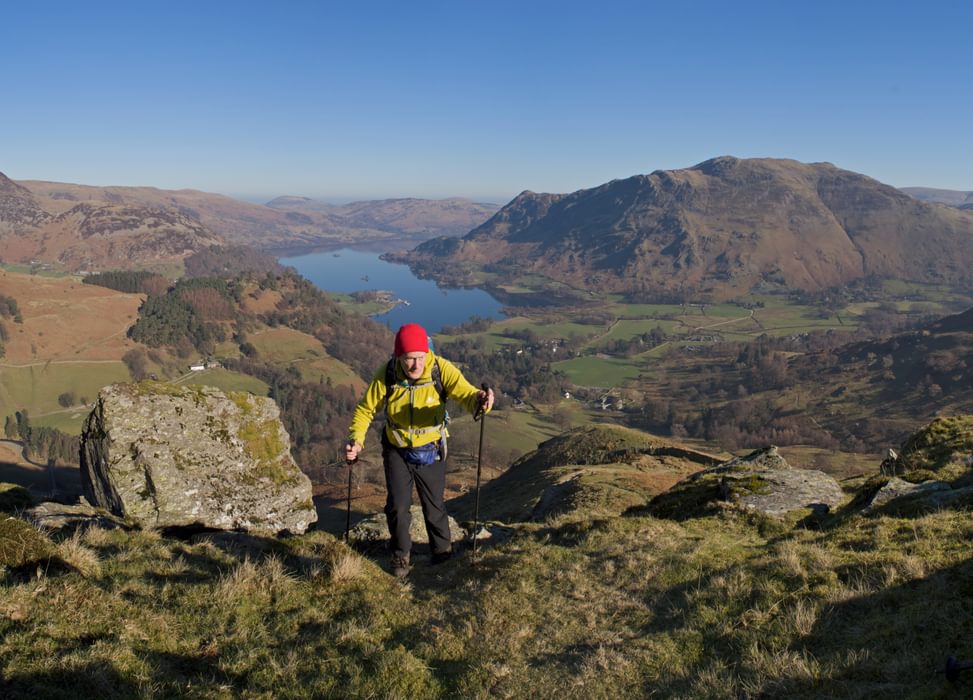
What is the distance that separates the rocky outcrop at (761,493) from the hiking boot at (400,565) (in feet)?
26.2

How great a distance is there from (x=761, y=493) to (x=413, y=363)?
33.7 ft

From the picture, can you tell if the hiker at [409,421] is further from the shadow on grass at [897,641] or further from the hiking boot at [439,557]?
the shadow on grass at [897,641]

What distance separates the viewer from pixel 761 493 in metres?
14.2

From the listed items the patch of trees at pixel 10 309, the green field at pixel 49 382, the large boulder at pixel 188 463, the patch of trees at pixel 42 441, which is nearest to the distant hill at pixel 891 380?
the large boulder at pixel 188 463

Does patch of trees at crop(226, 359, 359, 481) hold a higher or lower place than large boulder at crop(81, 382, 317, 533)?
lower

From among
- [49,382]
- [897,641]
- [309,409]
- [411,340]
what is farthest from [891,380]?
[49,382]

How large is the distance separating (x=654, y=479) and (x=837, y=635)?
2607 cm

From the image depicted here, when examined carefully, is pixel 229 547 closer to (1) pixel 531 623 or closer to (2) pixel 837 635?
(1) pixel 531 623

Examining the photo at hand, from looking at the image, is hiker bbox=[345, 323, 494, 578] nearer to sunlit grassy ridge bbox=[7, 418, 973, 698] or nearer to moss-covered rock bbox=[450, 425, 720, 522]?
sunlit grassy ridge bbox=[7, 418, 973, 698]

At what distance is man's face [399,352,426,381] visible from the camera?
9.19m

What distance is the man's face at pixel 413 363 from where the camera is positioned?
30.1ft

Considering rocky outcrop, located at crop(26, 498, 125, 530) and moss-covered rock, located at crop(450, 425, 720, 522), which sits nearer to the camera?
rocky outcrop, located at crop(26, 498, 125, 530)

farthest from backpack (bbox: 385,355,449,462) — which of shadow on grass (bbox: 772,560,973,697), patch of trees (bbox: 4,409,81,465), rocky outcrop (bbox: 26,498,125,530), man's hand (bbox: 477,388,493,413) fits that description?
patch of trees (bbox: 4,409,81,465)

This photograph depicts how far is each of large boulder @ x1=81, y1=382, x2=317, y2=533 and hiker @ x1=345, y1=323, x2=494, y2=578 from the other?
8.26m
